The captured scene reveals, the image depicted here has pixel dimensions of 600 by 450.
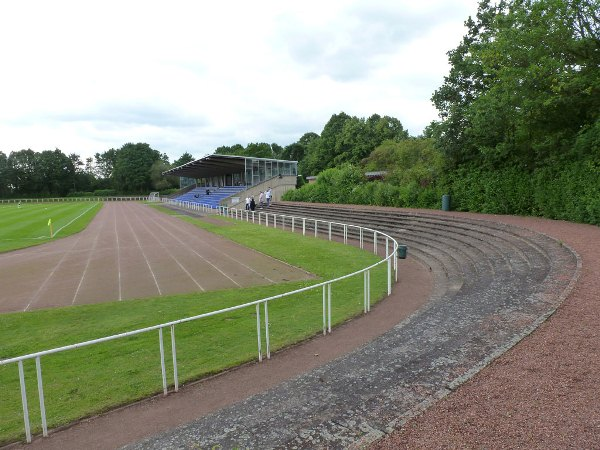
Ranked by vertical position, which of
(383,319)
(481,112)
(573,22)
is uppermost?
(573,22)

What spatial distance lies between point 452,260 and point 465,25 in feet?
57.5

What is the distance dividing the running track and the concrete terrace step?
5.74 meters

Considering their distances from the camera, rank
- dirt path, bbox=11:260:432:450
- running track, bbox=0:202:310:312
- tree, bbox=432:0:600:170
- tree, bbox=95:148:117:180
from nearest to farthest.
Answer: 1. dirt path, bbox=11:260:432:450
2. running track, bbox=0:202:310:312
3. tree, bbox=432:0:600:170
4. tree, bbox=95:148:117:180

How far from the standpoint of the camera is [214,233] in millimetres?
23141

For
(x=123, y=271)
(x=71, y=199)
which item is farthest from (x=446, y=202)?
(x=71, y=199)

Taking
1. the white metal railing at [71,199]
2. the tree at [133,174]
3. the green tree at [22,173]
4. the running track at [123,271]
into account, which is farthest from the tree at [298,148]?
the running track at [123,271]

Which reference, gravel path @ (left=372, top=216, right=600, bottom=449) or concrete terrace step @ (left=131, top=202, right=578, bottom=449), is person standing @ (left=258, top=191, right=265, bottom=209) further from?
gravel path @ (left=372, top=216, right=600, bottom=449)

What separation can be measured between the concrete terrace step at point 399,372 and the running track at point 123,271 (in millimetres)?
5742

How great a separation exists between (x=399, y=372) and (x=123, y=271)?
11.0 m

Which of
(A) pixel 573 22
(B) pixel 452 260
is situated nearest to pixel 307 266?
(B) pixel 452 260

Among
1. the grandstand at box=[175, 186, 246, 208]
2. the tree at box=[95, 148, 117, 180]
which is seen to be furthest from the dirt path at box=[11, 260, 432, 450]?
the tree at box=[95, 148, 117, 180]

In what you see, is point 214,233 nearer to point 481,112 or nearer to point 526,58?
point 481,112

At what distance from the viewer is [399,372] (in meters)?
5.06

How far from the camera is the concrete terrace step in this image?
397 cm
